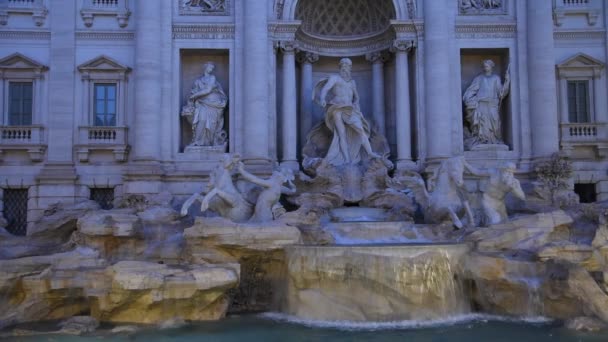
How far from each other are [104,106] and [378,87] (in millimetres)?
9669

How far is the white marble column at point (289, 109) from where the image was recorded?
61.4 feet

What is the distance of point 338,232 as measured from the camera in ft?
45.3

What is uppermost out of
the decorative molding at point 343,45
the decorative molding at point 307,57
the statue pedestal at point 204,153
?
the decorative molding at point 343,45

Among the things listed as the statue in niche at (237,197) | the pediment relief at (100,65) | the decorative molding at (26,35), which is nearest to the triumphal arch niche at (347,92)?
the statue in niche at (237,197)

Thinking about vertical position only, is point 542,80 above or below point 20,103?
above

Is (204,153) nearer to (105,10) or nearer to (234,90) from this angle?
(234,90)

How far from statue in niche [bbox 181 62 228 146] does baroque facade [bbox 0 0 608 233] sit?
0.17 ft

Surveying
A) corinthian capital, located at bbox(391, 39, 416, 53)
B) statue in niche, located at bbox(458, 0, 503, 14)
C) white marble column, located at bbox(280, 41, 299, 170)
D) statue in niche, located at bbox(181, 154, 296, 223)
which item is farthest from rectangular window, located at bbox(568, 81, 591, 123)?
statue in niche, located at bbox(181, 154, 296, 223)

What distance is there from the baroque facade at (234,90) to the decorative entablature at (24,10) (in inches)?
1.7

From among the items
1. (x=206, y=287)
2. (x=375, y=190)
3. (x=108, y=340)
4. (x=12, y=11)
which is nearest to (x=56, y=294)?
(x=108, y=340)

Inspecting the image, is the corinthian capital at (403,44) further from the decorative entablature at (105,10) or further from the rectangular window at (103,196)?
the rectangular window at (103,196)

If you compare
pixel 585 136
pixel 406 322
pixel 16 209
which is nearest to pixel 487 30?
pixel 585 136

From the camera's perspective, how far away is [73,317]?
11867 mm

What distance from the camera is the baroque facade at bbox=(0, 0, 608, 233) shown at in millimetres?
18516
